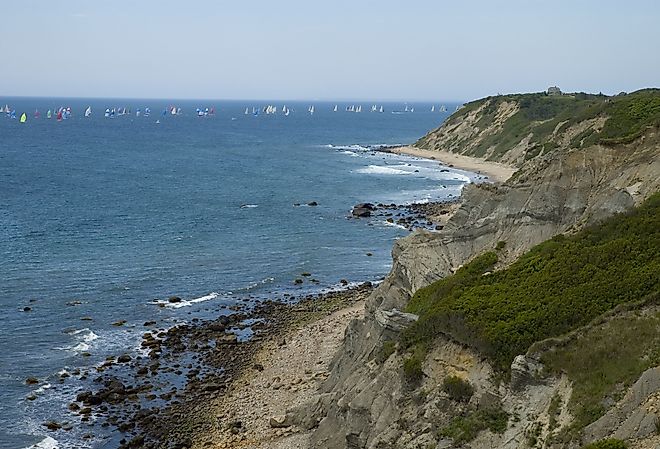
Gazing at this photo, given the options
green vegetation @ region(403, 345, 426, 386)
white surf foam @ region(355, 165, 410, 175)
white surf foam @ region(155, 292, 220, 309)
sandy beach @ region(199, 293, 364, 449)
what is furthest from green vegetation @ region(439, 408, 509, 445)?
white surf foam @ region(355, 165, 410, 175)

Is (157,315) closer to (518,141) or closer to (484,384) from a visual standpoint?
(484,384)

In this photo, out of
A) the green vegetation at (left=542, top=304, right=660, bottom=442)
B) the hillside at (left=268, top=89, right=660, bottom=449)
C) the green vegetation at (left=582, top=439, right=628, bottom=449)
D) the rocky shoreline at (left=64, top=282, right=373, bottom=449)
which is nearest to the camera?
the green vegetation at (left=582, top=439, right=628, bottom=449)

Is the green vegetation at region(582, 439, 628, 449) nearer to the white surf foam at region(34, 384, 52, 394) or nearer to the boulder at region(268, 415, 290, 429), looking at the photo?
the boulder at region(268, 415, 290, 429)

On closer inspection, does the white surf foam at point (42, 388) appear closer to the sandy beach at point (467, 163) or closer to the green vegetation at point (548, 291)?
the green vegetation at point (548, 291)

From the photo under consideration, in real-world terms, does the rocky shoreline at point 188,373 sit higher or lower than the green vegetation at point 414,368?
lower

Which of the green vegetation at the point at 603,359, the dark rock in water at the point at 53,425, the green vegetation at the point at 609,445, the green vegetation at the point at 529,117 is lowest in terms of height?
the dark rock in water at the point at 53,425

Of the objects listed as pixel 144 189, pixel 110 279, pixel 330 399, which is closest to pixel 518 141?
pixel 144 189

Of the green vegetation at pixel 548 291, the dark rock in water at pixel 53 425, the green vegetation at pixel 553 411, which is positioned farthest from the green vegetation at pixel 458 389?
the dark rock in water at pixel 53 425
